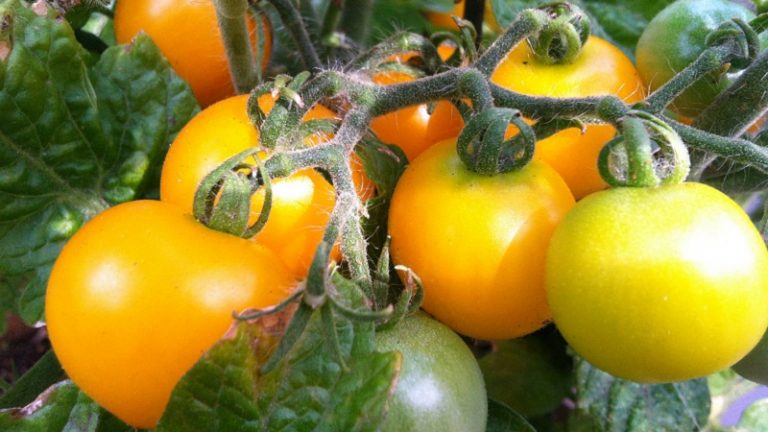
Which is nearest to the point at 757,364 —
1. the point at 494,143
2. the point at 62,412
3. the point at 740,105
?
the point at 740,105

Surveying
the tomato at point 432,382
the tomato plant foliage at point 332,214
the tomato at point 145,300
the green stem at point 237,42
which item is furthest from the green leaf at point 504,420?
the green stem at point 237,42

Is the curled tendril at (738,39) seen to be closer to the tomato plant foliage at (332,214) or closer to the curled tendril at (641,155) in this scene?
the tomato plant foliage at (332,214)

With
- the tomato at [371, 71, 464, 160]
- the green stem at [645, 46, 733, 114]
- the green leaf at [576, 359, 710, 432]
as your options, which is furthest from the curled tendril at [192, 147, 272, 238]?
the green leaf at [576, 359, 710, 432]

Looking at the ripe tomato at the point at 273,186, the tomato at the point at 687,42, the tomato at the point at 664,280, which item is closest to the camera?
the tomato at the point at 664,280

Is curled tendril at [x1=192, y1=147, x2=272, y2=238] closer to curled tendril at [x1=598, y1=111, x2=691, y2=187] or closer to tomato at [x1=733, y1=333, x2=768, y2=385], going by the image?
curled tendril at [x1=598, y1=111, x2=691, y2=187]

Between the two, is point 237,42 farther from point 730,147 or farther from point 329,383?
point 730,147

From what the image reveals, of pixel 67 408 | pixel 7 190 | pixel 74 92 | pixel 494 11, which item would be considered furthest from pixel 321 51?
pixel 67 408
